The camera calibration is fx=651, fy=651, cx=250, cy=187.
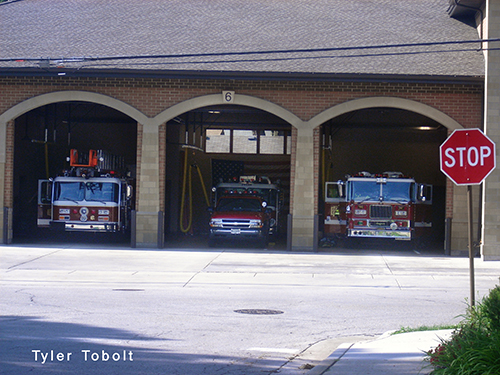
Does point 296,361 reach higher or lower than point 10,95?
lower

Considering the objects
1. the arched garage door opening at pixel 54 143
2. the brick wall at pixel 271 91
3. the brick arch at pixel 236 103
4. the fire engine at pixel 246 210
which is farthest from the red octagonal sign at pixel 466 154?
the arched garage door opening at pixel 54 143

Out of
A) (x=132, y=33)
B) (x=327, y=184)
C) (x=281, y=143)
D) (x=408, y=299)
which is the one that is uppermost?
(x=132, y=33)

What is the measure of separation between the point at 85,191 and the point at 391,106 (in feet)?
37.4

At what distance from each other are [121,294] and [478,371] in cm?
798

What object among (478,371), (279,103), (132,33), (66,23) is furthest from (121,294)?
(66,23)

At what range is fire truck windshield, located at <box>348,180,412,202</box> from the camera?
2258cm

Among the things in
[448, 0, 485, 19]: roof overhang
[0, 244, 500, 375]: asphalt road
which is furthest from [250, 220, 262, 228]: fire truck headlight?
[448, 0, 485, 19]: roof overhang

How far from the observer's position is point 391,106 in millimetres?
21906

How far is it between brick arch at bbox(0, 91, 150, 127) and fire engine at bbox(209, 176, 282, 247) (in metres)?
4.36

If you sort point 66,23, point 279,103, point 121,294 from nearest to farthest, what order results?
point 121,294, point 279,103, point 66,23

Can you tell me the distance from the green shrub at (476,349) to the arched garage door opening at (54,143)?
21.7 metres

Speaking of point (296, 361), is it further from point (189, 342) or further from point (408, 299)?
point (408, 299)

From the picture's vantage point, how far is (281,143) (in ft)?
110

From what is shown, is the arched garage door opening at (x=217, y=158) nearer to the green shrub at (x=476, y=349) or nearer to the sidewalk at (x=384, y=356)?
the sidewalk at (x=384, y=356)
